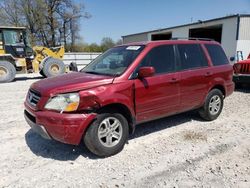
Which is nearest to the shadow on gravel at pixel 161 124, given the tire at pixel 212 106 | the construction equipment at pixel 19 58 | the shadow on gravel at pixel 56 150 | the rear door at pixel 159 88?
the tire at pixel 212 106

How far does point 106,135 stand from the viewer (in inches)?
150

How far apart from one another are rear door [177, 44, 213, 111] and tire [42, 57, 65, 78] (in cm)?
1097

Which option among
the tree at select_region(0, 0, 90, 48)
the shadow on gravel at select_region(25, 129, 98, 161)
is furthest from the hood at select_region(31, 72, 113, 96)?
the tree at select_region(0, 0, 90, 48)

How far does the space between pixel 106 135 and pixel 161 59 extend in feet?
5.89

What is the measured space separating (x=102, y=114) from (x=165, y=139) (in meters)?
1.51

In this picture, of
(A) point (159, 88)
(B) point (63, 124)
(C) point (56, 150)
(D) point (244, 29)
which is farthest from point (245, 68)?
(D) point (244, 29)

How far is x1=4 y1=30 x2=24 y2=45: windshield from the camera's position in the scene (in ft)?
45.7

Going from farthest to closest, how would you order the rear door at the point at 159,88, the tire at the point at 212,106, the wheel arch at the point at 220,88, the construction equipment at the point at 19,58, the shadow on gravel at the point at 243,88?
the construction equipment at the point at 19,58 → the shadow on gravel at the point at 243,88 → the wheel arch at the point at 220,88 → the tire at the point at 212,106 → the rear door at the point at 159,88

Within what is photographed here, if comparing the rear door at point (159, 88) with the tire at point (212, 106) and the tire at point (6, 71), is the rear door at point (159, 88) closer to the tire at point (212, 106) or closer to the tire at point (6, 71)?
the tire at point (212, 106)

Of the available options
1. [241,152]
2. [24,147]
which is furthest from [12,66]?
[241,152]

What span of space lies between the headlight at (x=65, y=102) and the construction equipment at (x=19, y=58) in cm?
1145

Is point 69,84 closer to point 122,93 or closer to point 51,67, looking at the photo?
point 122,93

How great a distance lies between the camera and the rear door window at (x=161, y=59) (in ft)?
14.2

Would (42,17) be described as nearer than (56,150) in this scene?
No
